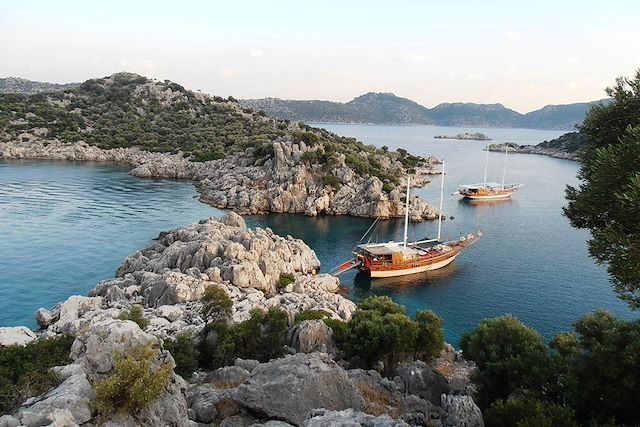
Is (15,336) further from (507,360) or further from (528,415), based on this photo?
(528,415)

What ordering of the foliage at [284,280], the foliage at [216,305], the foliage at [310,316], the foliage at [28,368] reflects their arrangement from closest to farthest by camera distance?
the foliage at [28,368]
the foliage at [216,305]
the foliage at [310,316]
the foliage at [284,280]

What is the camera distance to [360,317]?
29266mm

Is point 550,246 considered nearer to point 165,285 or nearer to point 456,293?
point 456,293

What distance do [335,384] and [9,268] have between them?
44.9 metres

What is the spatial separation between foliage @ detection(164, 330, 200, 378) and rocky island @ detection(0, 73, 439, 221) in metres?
55.1

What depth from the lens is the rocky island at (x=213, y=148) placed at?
275 ft

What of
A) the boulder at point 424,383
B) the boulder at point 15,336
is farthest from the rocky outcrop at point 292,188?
the boulder at point 424,383

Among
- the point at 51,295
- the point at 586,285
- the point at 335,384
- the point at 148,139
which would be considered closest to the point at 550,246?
the point at 586,285

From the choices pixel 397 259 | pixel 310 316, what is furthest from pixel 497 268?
pixel 310 316

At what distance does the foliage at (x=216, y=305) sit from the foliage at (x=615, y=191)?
20.8m

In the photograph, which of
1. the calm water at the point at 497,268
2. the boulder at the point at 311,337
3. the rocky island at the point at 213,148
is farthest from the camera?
the rocky island at the point at 213,148

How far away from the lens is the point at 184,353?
25.4 metres

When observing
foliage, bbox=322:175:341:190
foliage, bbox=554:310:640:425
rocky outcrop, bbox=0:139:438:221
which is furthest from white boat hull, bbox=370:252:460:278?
foliage, bbox=554:310:640:425

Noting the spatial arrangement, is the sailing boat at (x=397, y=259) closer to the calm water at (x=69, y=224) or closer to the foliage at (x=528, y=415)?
the calm water at (x=69, y=224)
